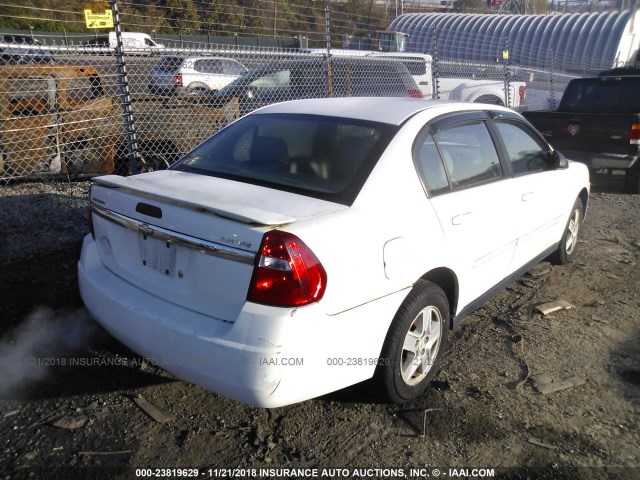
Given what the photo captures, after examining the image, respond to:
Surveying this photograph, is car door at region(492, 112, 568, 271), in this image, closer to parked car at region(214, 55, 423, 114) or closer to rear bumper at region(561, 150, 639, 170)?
parked car at region(214, 55, 423, 114)

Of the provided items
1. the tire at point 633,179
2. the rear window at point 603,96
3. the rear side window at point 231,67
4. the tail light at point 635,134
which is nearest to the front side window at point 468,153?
the tail light at point 635,134

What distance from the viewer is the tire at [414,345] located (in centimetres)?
295

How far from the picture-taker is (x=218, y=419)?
304 cm

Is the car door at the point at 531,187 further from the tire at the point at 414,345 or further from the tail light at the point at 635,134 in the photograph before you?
the tail light at the point at 635,134

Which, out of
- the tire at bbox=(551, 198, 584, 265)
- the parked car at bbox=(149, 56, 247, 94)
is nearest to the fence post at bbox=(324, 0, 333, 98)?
the parked car at bbox=(149, 56, 247, 94)

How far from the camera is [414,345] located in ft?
10.4

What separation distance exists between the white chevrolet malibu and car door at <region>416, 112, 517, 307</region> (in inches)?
0.6

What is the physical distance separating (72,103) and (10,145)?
37.1 inches

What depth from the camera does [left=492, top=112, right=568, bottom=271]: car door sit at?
419cm

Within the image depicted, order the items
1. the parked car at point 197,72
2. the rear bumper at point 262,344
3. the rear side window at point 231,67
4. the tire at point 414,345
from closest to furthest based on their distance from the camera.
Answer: the rear bumper at point 262,344
the tire at point 414,345
the parked car at point 197,72
the rear side window at point 231,67

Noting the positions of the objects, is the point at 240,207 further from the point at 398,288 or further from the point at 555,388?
the point at 555,388

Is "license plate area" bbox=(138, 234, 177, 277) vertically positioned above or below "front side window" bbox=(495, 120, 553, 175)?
below

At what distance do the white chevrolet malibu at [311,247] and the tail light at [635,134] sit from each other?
532 cm

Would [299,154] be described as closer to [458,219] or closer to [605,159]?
[458,219]
